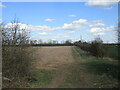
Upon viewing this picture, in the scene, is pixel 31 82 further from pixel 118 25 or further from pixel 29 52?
pixel 118 25

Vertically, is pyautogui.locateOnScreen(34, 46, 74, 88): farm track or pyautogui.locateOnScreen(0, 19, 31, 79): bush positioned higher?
pyautogui.locateOnScreen(0, 19, 31, 79): bush

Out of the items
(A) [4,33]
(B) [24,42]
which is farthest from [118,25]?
(A) [4,33]

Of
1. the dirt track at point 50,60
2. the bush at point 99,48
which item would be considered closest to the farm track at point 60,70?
the dirt track at point 50,60

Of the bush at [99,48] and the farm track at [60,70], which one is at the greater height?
the bush at [99,48]

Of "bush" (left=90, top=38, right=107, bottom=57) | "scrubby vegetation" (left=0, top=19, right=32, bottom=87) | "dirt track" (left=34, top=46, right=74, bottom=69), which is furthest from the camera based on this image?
"bush" (left=90, top=38, right=107, bottom=57)

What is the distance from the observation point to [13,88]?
820 centimetres

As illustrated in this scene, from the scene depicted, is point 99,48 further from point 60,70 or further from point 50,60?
point 60,70

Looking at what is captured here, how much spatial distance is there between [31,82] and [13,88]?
140 centimetres

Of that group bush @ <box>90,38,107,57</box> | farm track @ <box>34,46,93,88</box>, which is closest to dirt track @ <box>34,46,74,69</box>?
farm track @ <box>34,46,93,88</box>

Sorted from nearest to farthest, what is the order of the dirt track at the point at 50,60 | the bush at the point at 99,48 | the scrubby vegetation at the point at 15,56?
the scrubby vegetation at the point at 15,56 → the dirt track at the point at 50,60 → the bush at the point at 99,48

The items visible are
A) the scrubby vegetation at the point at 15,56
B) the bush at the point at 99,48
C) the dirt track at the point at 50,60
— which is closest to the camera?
the scrubby vegetation at the point at 15,56

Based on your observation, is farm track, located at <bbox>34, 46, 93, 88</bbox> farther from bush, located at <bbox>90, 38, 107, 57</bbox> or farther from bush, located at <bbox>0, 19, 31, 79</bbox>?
bush, located at <bbox>90, 38, 107, 57</bbox>

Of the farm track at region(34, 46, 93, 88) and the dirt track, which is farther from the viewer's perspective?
the dirt track

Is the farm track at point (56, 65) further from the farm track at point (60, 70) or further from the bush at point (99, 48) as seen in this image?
the bush at point (99, 48)
